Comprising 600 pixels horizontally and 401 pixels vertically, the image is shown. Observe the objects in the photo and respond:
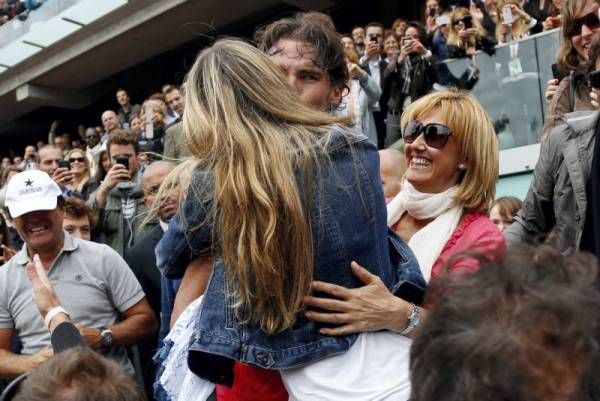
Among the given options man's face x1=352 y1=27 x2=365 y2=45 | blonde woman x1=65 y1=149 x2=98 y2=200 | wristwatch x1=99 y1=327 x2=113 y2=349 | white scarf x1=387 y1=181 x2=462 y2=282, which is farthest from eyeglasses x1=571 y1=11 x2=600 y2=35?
man's face x1=352 y1=27 x2=365 y2=45

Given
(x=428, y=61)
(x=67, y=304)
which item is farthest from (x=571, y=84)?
(x=428, y=61)

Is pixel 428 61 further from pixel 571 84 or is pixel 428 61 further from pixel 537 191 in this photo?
pixel 537 191

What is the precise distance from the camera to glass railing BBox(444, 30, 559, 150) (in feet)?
25.1

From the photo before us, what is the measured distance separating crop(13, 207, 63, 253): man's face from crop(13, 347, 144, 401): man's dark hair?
2.26 metres

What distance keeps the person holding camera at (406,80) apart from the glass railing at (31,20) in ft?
38.5

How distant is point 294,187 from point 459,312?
0.97 m

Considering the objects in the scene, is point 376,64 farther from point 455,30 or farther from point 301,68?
point 301,68

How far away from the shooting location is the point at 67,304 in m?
3.59

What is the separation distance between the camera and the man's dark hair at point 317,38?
8.63ft

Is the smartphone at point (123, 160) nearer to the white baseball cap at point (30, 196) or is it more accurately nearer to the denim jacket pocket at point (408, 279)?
the white baseball cap at point (30, 196)

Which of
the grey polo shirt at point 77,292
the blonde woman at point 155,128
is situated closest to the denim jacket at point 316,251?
the grey polo shirt at point 77,292

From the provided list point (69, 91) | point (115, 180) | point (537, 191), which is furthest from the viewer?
point (69, 91)

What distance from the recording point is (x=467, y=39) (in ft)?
27.1

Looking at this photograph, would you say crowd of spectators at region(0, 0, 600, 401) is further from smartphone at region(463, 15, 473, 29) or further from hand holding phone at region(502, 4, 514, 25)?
smartphone at region(463, 15, 473, 29)
